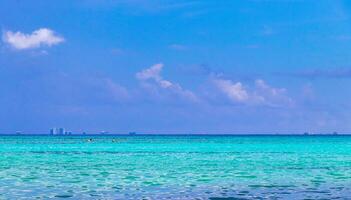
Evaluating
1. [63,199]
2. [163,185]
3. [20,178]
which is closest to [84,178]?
[20,178]

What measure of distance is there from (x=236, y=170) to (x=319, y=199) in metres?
23.8

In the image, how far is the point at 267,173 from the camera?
55.5 m

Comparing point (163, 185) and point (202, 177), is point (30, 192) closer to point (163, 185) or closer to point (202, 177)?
point (163, 185)

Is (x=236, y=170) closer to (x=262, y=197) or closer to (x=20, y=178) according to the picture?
(x=20, y=178)

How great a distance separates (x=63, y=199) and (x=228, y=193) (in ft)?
30.4

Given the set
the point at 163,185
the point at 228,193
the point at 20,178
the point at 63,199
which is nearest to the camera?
the point at 63,199

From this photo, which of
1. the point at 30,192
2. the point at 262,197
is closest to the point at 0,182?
the point at 30,192

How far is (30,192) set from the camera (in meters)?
39.2

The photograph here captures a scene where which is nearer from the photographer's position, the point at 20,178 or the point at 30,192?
the point at 30,192

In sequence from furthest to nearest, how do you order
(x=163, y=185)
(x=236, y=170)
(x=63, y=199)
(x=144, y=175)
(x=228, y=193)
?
(x=236, y=170), (x=144, y=175), (x=163, y=185), (x=228, y=193), (x=63, y=199)

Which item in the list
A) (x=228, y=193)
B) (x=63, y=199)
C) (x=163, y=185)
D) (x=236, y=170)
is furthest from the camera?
(x=236, y=170)

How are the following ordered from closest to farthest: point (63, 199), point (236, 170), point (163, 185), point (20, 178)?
point (63, 199) < point (163, 185) < point (20, 178) < point (236, 170)

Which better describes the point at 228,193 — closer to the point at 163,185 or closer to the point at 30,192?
the point at 163,185

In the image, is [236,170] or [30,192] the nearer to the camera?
[30,192]
